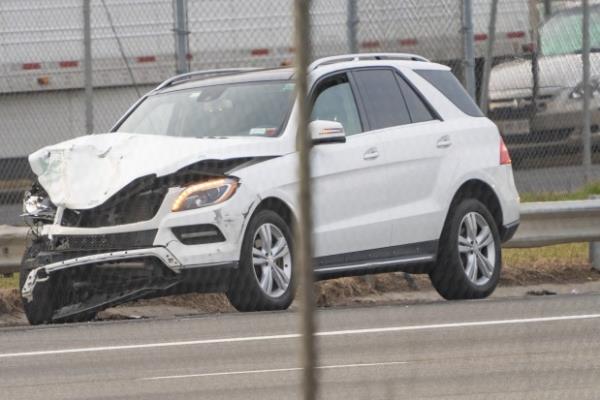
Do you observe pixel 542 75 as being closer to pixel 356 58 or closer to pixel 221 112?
pixel 356 58

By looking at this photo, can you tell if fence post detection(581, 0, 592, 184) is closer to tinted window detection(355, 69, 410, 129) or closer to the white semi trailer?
the white semi trailer

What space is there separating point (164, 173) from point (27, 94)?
24.1ft

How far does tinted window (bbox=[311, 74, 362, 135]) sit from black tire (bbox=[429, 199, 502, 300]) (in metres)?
0.86

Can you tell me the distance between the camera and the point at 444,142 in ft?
31.1

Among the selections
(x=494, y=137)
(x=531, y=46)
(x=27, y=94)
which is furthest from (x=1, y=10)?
(x=494, y=137)

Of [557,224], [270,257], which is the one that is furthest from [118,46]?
[270,257]

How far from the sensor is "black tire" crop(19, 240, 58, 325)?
8.55 metres

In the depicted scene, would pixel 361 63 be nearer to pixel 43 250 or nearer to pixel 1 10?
pixel 43 250

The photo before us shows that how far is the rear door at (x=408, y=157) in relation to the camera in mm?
9180

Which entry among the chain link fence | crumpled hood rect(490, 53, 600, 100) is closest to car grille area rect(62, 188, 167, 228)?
the chain link fence

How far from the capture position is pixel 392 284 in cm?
1076

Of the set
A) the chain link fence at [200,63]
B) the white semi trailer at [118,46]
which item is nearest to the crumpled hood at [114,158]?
the white semi trailer at [118,46]

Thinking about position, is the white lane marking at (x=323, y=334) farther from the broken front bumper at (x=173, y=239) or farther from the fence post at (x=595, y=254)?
the fence post at (x=595, y=254)

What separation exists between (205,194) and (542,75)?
739 cm
